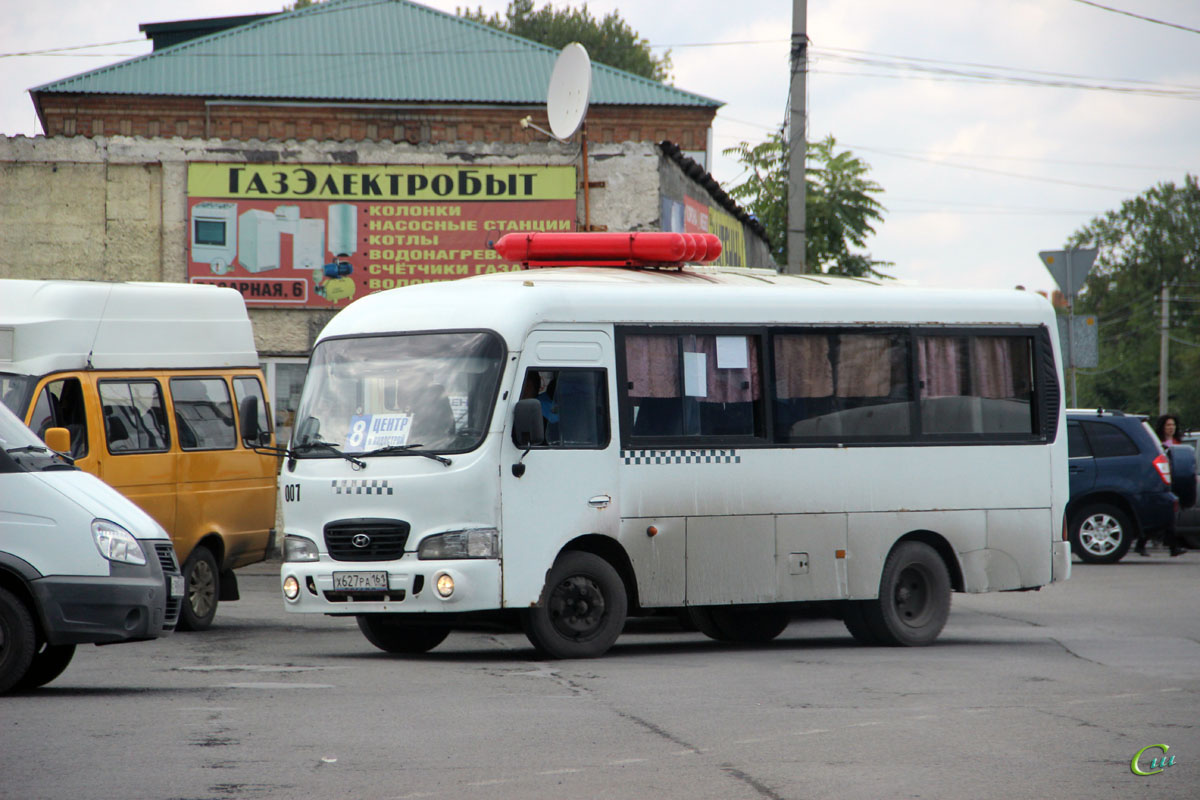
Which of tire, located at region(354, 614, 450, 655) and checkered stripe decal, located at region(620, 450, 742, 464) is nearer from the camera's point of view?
checkered stripe decal, located at region(620, 450, 742, 464)

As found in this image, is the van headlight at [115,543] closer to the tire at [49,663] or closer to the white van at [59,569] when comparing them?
the white van at [59,569]

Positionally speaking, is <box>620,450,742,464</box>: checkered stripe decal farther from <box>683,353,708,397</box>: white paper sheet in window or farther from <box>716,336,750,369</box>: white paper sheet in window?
<box>716,336,750,369</box>: white paper sheet in window

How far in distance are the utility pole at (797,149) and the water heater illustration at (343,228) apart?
19.3ft

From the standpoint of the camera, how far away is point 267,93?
45156 millimetres

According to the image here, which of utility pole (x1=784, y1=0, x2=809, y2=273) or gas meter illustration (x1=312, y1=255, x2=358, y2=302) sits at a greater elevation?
utility pole (x1=784, y1=0, x2=809, y2=273)

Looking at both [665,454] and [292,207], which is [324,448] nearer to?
[665,454]

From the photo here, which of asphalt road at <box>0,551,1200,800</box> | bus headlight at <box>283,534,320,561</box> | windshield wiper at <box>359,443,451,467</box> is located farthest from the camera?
bus headlight at <box>283,534,320,561</box>

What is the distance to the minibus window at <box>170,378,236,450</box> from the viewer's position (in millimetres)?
15195

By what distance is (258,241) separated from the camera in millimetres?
22234

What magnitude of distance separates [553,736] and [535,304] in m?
4.42

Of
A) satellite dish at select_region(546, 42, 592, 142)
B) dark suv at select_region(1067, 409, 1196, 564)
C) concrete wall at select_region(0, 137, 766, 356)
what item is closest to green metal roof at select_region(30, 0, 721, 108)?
concrete wall at select_region(0, 137, 766, 356)

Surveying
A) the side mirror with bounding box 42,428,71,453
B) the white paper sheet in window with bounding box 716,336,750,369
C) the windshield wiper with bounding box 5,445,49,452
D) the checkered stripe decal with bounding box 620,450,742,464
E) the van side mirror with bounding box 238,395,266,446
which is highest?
the white paper sheet in window with bounding box 716,336,750,369

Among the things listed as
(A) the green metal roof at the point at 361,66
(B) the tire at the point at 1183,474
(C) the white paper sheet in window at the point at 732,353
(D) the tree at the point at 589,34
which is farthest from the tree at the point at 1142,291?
(C) the white paper sheet in window at the point at 732,353

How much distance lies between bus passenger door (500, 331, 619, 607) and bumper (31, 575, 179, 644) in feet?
8.50
